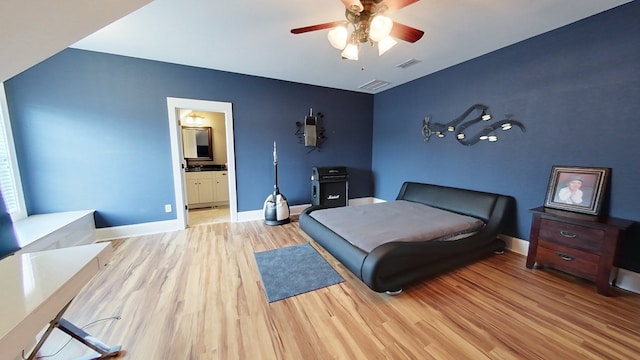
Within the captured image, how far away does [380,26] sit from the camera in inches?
63.4

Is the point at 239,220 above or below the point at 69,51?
below

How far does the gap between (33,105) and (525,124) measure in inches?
237

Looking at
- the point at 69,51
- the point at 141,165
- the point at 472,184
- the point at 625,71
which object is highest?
the point at 69,51

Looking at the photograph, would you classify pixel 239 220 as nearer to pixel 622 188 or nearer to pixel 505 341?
pixel 505 341

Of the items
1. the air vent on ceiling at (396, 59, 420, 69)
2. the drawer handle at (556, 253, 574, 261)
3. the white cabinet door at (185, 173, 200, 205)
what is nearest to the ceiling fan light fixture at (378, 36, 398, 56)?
the air vent on ceiling at (396, 59, 420, 69)

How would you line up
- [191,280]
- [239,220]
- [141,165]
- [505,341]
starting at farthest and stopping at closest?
[239,220], [141,165], [191,280], [505,341]

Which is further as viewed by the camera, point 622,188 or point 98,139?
point 98,139

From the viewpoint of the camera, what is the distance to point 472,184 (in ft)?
10.7

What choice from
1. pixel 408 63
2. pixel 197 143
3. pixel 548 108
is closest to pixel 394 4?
pixel 408 63

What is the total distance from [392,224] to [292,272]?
4.09 ft

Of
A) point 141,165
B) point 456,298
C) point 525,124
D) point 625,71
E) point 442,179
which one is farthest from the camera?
point 442,179

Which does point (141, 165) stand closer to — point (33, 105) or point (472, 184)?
point (33, 105)

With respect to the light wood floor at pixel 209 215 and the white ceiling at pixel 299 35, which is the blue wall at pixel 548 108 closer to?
the white ceiling at pixel 299 35

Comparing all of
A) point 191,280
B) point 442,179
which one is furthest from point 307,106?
point 191,280
